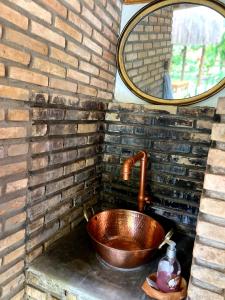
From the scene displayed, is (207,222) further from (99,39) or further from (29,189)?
(99,39)

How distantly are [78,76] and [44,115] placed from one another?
0.36 metres

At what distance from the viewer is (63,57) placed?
47.1 inches

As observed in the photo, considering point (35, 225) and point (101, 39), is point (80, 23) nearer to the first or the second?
point (101, 39)

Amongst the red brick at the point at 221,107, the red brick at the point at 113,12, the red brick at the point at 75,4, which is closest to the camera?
the red brick at the point at 221,107

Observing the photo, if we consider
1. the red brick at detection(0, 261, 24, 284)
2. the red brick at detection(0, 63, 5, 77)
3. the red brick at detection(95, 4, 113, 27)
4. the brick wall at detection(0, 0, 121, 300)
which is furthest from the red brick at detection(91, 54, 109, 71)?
the red brick at detection(0, 261, 24, 284)

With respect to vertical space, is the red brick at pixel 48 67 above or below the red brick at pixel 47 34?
below

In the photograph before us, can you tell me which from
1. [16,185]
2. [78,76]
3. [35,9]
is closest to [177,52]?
[78,76]

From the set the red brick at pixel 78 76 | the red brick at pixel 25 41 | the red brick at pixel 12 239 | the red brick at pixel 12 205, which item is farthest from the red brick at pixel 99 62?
the red brick at pixel 12 239

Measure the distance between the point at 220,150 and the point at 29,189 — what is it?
83 centimetres

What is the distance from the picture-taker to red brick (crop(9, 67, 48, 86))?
94 cm

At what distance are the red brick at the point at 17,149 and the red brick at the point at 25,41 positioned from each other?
0.41 meters

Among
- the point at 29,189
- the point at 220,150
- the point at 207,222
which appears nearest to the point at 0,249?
the point at 29,189

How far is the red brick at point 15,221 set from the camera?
3.38ft

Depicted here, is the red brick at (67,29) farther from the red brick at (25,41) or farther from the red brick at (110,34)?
the red brick at (110,34)
